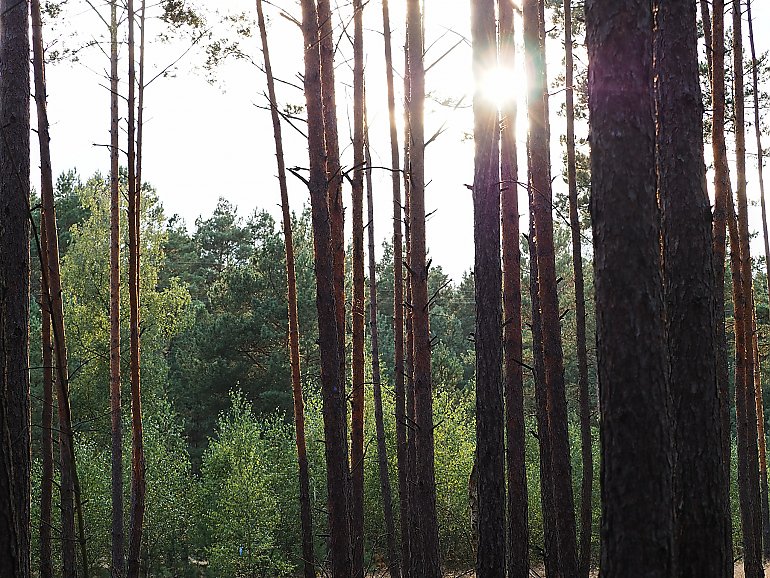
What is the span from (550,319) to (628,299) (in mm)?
4184

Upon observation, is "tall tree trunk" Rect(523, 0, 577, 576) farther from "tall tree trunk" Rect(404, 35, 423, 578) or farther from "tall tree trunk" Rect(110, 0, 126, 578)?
"tall tree trunk" Rect(110, 0, 126, 578)

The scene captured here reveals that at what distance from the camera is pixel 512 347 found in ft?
→ 28.1

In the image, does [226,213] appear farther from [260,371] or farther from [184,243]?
[260,371]

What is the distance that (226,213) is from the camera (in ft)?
113

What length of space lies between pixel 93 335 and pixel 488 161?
16.6m

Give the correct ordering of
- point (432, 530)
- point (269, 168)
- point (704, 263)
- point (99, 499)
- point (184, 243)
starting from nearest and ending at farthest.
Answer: point (704, 263) < point (432, 530) < point (269, 168) < point (99, 499) < point (184, 243)

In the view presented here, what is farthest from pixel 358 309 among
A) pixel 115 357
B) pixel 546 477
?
pixel 115 357

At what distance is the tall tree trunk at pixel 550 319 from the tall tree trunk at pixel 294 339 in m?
3.11

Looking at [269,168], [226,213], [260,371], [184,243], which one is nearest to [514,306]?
[269,168]

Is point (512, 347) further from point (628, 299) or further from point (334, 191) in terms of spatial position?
point (628, 299)

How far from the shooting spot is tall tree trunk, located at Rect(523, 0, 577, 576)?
7492 mm

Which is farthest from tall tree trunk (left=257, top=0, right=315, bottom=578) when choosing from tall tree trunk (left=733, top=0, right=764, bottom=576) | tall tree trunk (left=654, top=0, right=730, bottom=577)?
tall tree trunk (left=654, top=0, right=730, bottom=577)

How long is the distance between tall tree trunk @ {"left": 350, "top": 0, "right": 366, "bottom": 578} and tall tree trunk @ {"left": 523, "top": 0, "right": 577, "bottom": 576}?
6.43 feet

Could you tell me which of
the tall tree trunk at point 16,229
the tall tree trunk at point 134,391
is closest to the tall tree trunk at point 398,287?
the tall tree trunk at point 134,391
